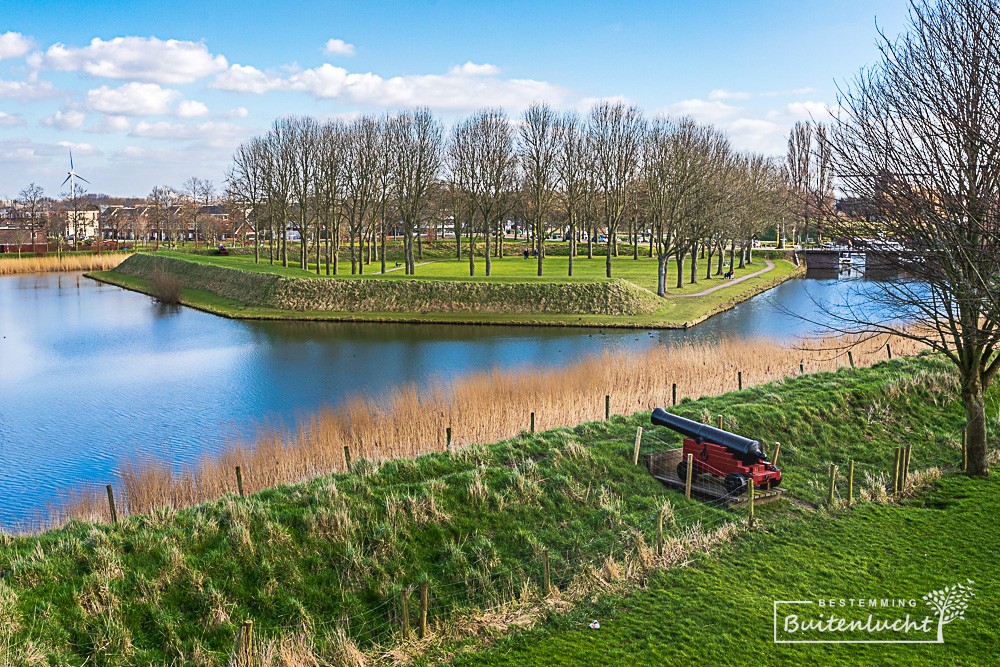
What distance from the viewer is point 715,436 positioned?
1366 centimetres

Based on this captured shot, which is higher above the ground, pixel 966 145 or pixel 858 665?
pixel 966 145

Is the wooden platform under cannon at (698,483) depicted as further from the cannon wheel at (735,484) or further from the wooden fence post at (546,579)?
the wooden fence post at (546,579)

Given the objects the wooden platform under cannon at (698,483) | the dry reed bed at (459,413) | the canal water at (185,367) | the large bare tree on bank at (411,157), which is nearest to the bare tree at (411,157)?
the large bare tree on bank at (411,157)

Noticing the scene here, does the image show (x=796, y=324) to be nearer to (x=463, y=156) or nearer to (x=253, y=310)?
(x=463, y=156)

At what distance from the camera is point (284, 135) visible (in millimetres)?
60531

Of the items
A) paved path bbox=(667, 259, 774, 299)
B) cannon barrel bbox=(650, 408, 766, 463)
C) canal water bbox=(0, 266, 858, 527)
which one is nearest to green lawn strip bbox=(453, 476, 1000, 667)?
cannon barrel bbox=(650, 408, 766, 463)

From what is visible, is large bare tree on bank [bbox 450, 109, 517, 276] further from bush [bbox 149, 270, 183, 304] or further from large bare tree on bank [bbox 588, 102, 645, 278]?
bush [bbox 149, 270, 183, 304]

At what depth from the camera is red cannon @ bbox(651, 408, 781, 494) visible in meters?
13.2

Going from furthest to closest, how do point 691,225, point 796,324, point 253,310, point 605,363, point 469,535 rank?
point 691,225 < point 253,310 < point 796,324 < point 605,363 < point 469,535

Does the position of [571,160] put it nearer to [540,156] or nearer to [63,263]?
[540,156]

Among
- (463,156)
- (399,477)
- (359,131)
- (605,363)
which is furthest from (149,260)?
(399,477)

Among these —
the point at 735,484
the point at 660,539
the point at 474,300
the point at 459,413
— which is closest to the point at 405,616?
the point at 660,539

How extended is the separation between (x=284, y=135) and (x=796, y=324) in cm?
4366

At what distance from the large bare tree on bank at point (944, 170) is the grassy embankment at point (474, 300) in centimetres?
2601
